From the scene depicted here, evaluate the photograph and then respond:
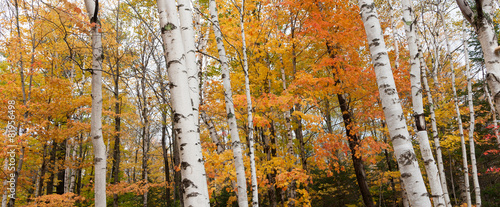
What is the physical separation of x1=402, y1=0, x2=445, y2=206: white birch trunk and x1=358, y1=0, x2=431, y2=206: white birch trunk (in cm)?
88

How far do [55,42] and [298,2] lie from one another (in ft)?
30.1

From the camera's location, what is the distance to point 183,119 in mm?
2088

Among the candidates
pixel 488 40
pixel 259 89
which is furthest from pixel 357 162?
pixel 488 40

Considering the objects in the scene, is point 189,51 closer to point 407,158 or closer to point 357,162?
point 407,158

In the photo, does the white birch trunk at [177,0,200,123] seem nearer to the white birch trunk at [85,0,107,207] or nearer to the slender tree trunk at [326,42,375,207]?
the white birch trunk at [85,0,107,207]

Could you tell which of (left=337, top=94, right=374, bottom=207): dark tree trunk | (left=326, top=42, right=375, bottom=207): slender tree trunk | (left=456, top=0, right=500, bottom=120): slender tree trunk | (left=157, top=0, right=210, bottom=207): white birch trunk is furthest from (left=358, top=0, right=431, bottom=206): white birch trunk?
(left=337, top=94, right=374, bottom=207): dark tree trunk

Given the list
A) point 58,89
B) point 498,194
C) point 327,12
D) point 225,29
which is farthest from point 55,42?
point 498,194

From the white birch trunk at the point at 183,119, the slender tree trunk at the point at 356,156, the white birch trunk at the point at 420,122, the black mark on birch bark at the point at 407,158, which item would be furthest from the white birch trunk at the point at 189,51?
the slender tree trunk at the point at 356,156

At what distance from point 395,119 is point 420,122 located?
910 mm

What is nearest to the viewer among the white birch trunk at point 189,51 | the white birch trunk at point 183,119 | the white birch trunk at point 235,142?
the white birch trunk at point 183,119

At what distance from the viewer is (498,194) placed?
404 inches

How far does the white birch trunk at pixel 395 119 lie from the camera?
2480 mm

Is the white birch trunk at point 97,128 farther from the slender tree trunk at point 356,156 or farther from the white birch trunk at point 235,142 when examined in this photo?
the slender tree trunk at point 356,156

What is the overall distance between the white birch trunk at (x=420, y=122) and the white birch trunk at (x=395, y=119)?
0.88 metres
